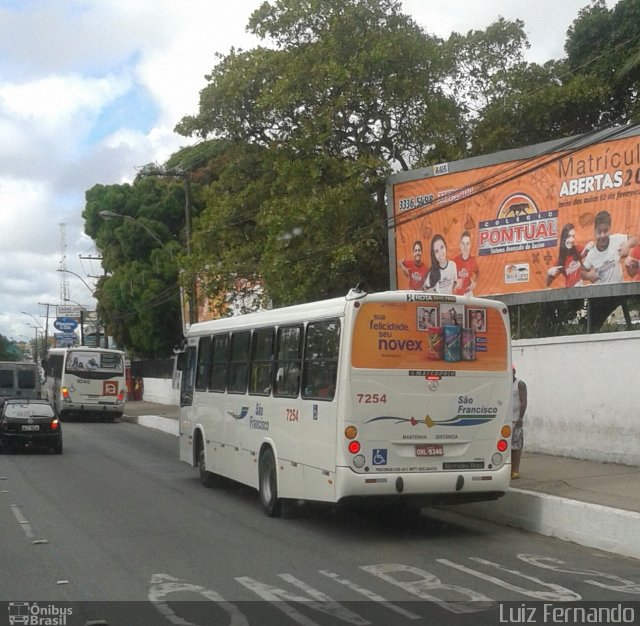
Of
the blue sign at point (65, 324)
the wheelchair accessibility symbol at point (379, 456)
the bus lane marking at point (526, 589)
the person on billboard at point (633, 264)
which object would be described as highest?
the blue sign at point (65, 324)

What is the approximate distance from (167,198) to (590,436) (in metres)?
35.4

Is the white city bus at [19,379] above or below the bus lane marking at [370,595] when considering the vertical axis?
above

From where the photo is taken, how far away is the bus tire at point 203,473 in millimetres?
16672

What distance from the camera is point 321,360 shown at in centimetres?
1186

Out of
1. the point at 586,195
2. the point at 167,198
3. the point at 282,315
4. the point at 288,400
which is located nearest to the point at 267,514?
the point at 288,400

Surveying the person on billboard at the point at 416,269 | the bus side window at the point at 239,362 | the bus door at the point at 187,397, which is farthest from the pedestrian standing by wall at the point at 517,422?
the person on billboard at the point at 416,269

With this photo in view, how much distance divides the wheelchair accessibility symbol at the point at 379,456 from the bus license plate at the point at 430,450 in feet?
1.37

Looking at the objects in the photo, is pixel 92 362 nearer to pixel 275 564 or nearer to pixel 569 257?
pixel 569 257

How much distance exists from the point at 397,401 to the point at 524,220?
32.0 ft

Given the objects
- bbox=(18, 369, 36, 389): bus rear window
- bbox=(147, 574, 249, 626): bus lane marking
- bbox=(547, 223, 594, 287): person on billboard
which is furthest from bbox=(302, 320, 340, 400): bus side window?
bbox=(18, 369, 36, 389): bus rear window

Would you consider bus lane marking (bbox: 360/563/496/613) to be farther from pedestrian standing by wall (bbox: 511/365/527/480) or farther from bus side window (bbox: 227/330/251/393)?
bus side window (bbox: 227/330/251/393)

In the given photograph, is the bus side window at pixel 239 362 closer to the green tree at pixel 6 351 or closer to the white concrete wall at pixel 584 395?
the white concrete wall at pixel 584 395

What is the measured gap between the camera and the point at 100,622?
7.39 meters

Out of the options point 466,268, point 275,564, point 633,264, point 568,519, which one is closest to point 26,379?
point 466,268
